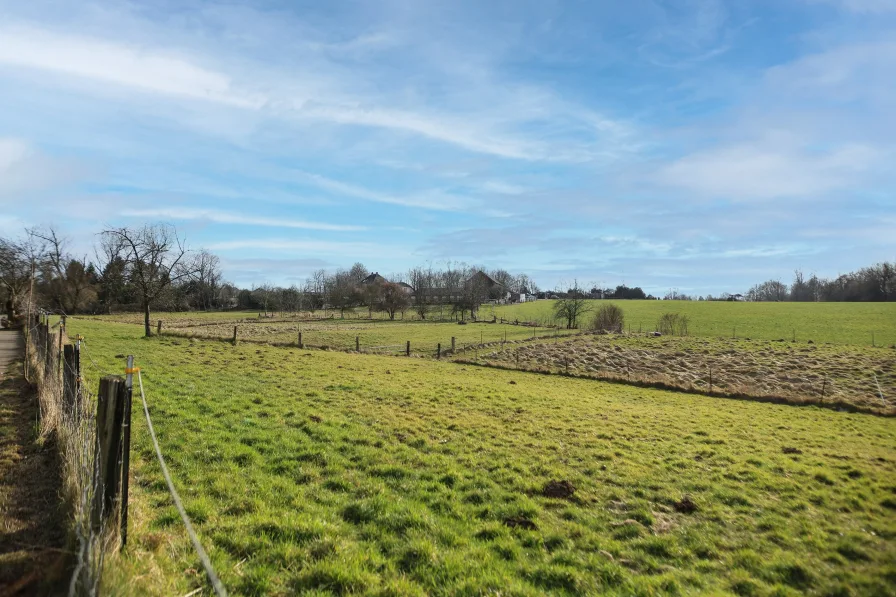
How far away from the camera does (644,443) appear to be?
1057 centimetres

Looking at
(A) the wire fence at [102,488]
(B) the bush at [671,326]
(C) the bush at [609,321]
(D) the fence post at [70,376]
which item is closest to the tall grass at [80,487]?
(A) the wire fence at [102,488]

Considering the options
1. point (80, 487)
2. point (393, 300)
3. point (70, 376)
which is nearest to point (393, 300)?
point (393, 300)

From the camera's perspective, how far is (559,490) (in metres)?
7.12

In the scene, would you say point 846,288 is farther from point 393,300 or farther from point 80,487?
point 80,487

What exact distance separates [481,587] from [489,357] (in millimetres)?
28124

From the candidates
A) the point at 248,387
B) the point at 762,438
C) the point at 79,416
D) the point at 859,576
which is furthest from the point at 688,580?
the point at 248,387

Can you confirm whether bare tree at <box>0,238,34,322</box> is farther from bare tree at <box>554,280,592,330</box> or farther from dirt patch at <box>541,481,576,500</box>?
bare tree at <box>554,280,592,330</box>

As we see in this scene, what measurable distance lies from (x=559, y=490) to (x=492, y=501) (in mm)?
1209

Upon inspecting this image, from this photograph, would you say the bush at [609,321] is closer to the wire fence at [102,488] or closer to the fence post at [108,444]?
the wire fence at [102,488]

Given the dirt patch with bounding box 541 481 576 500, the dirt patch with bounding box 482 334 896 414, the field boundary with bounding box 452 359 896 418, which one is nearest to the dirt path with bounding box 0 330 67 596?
the dirt patch with bounding box 541 481 576 500

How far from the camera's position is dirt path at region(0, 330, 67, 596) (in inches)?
150

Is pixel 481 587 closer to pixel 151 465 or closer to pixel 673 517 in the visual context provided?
pixel 673 517

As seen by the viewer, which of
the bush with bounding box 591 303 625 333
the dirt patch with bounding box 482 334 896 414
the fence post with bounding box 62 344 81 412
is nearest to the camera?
the fence post with bounding box 62 344 81 412

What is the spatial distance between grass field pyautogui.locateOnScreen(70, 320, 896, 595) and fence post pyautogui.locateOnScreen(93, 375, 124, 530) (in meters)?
0.50
